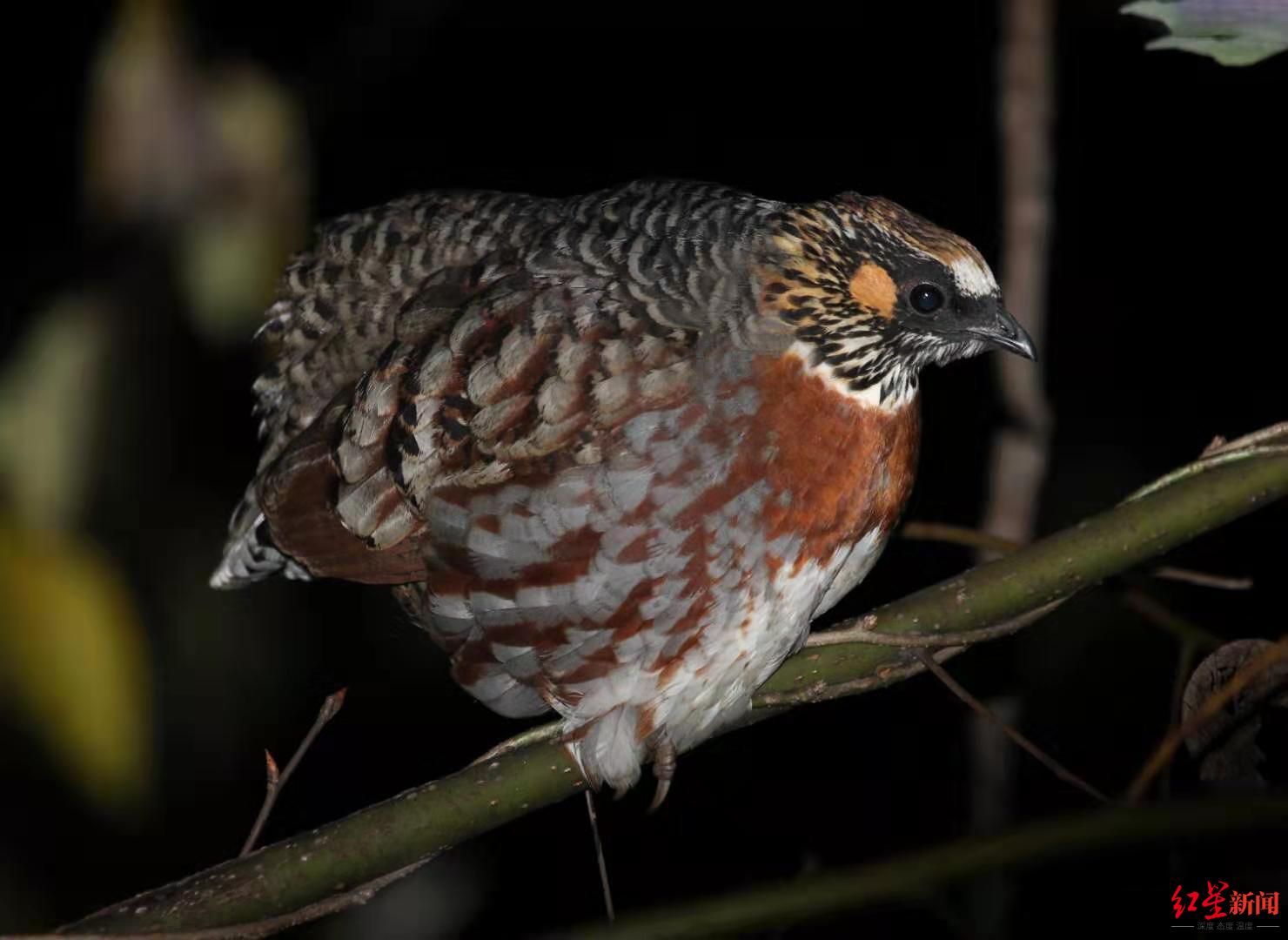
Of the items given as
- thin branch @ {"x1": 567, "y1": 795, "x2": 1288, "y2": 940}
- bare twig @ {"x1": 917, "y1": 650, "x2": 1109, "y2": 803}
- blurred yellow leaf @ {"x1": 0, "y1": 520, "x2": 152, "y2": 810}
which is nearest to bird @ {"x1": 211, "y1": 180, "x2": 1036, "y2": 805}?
bare twig @ {"x1": 917, "y1": 650, "x2": 1109, "y2": 803}

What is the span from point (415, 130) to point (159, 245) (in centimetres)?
179

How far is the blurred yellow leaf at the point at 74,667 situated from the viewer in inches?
73.9

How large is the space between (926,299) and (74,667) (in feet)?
4.54

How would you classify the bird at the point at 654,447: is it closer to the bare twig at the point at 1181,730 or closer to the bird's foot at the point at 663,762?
the bird's foot at the point at 663,762

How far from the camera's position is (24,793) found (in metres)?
3.28

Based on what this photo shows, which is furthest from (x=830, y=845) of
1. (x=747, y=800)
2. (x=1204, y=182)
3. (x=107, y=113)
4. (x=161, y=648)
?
(x=107, y=113)

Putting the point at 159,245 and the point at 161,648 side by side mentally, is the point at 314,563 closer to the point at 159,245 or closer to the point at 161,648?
the point at 159,245

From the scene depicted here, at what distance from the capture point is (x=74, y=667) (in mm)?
1891

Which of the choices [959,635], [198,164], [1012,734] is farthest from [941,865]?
[198,164]

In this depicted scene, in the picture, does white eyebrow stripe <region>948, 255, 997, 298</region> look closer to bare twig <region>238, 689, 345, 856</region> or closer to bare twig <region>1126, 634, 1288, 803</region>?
bare twig <region>1126, 634, 1288, 803</region>

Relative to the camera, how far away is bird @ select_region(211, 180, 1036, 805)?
2.20 metres

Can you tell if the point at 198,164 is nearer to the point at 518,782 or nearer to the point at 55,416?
the point at 55,416

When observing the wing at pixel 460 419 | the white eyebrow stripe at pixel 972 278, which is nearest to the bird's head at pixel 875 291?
the white eyebrow stripe at pixel 972 278

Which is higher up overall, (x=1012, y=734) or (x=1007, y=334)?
(x=1007, y=334)
